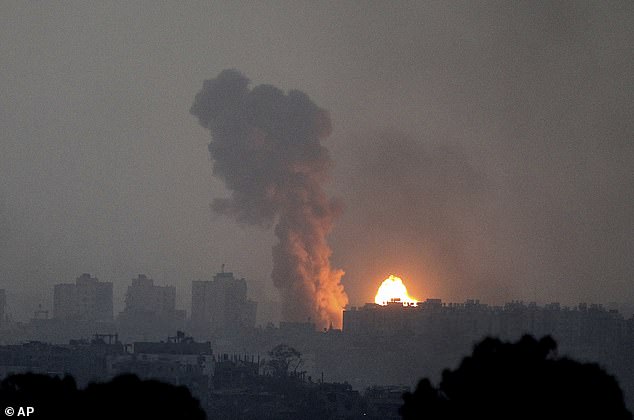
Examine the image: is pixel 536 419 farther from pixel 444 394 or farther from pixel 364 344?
pixel 364 344

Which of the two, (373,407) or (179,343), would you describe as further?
(179,343)

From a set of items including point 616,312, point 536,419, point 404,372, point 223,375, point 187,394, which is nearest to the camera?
point 536,419

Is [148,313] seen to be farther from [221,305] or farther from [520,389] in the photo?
[520,389]

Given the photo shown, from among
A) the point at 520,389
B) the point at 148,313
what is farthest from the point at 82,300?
the point at 520,389

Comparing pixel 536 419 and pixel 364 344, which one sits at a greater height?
pixel 364 344

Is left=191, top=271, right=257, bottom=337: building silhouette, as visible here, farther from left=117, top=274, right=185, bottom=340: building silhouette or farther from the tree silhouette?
the tree silhouette

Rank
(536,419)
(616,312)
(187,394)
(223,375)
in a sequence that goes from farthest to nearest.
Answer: (616,312) → (223,375) → (187,394) → (536,419)

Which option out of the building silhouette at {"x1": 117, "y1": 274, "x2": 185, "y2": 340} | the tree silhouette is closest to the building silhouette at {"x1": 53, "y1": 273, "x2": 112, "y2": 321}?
the building silhouette at {"x1": 117, "y1": 274, "x2": 185, "y2": 340}

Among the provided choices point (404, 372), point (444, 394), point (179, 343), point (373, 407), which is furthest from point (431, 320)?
point (444, 394)
